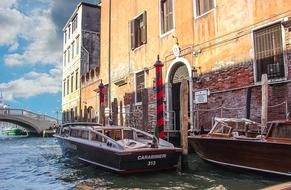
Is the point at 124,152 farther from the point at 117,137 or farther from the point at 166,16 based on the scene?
the point at 166,16

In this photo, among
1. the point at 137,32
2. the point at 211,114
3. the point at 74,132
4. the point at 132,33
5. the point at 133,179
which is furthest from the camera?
the point at 132,33

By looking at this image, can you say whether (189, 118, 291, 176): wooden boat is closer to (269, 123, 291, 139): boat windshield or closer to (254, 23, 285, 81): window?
(269, 123, 291, 139): boat windshield

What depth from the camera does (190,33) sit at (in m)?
12.4

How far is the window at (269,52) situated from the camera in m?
9.27

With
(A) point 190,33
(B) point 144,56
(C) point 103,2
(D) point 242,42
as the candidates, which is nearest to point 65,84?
(C) point 103,2

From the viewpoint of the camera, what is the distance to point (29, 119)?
36750mm

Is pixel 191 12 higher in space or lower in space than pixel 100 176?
higher

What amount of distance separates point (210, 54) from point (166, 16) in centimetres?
348

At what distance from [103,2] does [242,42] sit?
12.2 m

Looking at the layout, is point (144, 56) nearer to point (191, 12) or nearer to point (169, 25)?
point (169, 25)

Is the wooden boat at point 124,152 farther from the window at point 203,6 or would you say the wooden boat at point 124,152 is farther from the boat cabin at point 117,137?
the window at point 203,6

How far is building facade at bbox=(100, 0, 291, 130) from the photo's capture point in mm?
9344

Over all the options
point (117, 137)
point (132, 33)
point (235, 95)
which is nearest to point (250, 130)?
point (235, 95)

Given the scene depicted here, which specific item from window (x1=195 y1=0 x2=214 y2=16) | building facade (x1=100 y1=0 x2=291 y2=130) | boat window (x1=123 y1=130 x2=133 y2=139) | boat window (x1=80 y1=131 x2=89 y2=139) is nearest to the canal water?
boat window (x1=80 y1=131 x2=89 y2=139)
